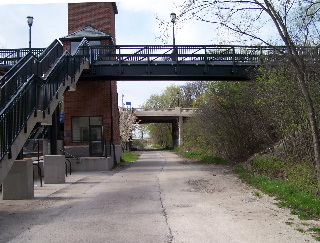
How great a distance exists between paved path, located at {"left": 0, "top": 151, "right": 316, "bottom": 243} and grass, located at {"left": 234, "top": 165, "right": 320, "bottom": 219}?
13.5 inches

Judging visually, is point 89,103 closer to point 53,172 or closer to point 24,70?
point 53,172

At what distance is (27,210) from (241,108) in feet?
45.6

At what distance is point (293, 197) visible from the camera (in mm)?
9266

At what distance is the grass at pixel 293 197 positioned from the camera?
7.85m

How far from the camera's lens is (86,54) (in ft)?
69.5

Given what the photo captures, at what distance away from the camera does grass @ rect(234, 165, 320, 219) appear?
25.7ft

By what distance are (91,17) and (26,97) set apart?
16.3 meters

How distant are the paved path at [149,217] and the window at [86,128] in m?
11.5

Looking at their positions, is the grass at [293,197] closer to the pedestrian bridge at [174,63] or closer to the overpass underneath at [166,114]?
the pedestrian bridge at [174,63]

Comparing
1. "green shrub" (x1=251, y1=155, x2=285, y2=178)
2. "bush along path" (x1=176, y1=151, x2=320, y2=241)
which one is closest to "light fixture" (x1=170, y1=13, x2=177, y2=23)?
"bush along path" (x1=176, y1=151, x2=320, y2=241)

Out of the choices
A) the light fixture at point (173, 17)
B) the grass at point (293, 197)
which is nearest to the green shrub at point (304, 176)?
the grass at point (293, 197)

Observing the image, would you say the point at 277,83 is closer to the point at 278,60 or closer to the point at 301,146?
the point at 278,60

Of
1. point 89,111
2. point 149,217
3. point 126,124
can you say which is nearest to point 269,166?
point 149,217

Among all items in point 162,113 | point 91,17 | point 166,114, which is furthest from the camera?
point 162,113
